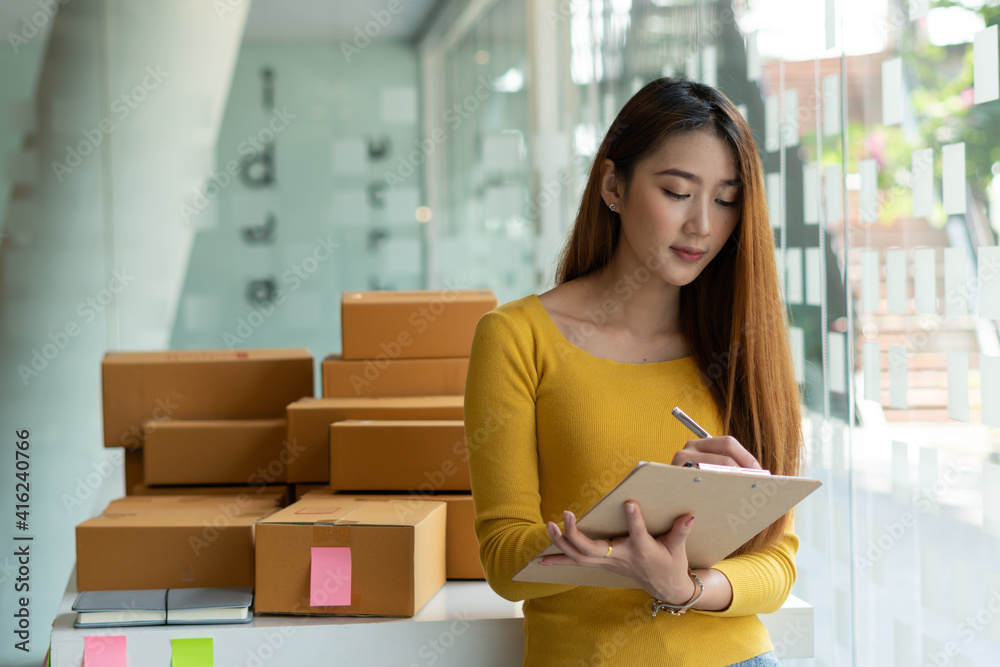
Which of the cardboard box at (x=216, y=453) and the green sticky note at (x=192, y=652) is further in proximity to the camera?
the cardboard box at (x=216, y=453)

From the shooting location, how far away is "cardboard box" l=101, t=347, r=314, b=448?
1874mm

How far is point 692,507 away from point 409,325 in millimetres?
1019

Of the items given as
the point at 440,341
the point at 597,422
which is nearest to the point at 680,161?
the point at 597,422

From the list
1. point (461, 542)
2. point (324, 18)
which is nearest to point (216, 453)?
point (461, 542)

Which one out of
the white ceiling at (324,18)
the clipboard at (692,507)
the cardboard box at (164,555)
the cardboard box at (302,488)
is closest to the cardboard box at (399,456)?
the cardboard box at (302,488)

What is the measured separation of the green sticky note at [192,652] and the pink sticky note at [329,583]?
17 cm

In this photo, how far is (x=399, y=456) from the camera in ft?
5.37

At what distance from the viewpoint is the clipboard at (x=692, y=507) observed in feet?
2.87

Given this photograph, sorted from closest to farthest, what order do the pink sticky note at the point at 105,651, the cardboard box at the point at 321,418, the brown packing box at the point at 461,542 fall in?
the pink sticky note at the point at 105,651 → the brown packing box at the point at 461,542 → the cardboard box at the point at 321,418

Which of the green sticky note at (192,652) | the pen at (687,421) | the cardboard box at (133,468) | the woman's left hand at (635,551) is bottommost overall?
the green sticky note at (192,652)

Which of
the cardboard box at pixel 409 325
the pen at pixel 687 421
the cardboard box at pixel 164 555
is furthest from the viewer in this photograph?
the cardboard box at pixel 409 325

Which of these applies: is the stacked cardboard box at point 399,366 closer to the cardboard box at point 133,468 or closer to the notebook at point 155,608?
the notebook at point 155,608

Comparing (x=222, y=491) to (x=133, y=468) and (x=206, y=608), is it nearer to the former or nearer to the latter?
(x=133, y=468)

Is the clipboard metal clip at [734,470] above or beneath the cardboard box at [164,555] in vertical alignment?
above
